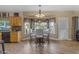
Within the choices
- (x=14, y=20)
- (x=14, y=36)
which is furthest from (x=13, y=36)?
(x=14, y=20)

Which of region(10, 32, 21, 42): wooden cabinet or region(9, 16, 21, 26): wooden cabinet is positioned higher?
region(9, 16, 21, 26): wooden cabinet

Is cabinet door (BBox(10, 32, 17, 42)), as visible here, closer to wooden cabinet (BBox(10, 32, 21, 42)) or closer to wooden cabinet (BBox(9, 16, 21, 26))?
wooden cabinet (BBox(10, 32, 21, 42))

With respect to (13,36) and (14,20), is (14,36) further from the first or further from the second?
(14,20)

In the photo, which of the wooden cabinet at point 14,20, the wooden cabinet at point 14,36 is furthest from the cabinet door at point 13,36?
the wooden cabinet at point 14,20

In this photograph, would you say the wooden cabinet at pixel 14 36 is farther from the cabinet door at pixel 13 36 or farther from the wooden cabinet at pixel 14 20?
the wooden cabinet at pixel 14 20

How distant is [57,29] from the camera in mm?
12953

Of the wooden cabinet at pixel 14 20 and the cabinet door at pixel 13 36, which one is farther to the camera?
the wooden cabinet at pixel 14 20

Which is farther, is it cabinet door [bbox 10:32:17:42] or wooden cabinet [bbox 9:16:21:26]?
wooden cabinet [bbox 9:16:21:26]

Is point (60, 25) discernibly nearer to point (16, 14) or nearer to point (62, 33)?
point (62, 33)

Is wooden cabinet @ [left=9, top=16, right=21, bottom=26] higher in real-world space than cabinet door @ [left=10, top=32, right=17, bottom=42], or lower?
higher

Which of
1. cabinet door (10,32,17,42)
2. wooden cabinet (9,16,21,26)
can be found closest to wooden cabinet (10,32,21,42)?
cabinet door (10,32,17,42)

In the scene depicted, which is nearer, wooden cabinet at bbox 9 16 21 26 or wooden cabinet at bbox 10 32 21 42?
wooden cabinet at bbox 10 32 21 42
